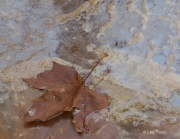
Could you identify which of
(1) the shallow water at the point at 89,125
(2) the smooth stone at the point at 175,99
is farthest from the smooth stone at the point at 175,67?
(1) the shallow water at the point at 89,125

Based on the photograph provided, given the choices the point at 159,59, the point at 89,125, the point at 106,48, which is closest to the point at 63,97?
the point at 89,125

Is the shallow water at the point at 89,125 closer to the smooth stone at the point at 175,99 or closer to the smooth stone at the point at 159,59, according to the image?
the smooth stone at the point at 175,99

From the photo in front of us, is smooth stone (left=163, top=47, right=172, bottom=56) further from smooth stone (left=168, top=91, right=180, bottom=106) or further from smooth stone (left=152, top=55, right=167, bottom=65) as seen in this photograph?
smooth stone (left=168, top=91, right=180, bottom=106)

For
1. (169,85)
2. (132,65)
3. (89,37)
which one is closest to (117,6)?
(89,37)

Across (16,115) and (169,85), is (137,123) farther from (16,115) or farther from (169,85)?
(16,115)

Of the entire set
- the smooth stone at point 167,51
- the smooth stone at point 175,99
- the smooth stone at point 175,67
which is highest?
the smooth stone at point 167,51

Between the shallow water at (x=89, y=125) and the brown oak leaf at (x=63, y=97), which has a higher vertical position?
the brown oak leaf at (x=63, y=97)

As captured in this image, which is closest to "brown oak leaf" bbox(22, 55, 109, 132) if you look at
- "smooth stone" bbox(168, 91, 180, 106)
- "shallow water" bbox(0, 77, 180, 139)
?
"shallow water" bbox(0, 77, 180, 139)

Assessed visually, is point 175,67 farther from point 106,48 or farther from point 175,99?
point 106,48
